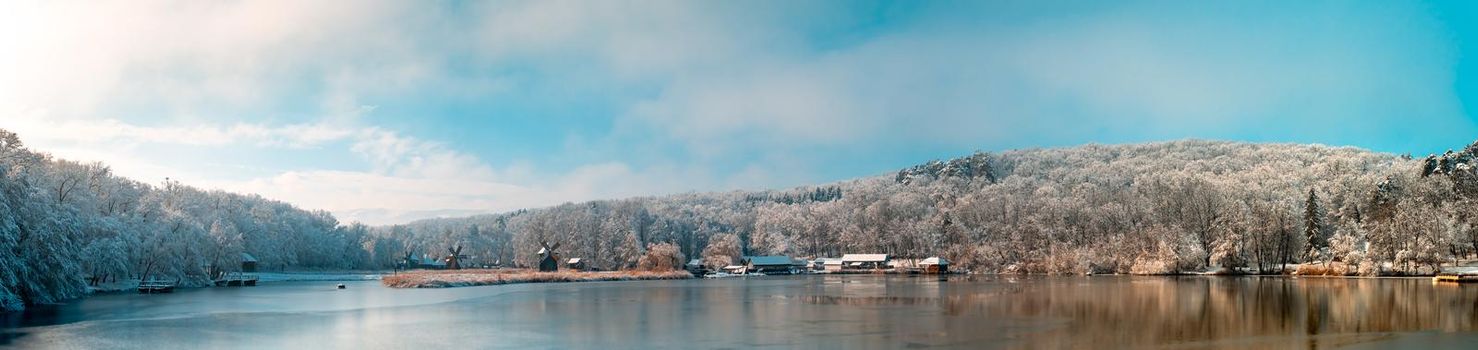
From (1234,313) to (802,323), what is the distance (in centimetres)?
1519

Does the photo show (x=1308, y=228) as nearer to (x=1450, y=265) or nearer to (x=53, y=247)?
(x=1450, y=265)

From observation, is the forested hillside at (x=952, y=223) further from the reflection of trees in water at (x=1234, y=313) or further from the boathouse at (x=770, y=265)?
the reflection of trees in water at (x=1234, y=313)

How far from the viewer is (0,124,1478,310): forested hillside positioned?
151 ft

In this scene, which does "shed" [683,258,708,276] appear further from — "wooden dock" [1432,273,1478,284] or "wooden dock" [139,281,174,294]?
"wooden dock" [1432,273,1478,284]

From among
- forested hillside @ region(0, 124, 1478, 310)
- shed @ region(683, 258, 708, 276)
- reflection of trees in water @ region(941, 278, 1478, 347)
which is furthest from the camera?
shed @ region(683, 258, 708, 276)

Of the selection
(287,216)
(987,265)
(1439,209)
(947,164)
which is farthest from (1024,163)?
(287,216)

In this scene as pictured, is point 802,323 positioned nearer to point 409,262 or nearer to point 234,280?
point 234,280

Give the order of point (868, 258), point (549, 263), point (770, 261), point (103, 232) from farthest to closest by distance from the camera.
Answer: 1. point (868, 258)
2. point (770, 261)
3. point (549, 263)
4. point (103, 232)

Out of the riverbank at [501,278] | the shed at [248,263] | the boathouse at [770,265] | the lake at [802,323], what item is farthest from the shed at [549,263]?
the lake at [802,323]

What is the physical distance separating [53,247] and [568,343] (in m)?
28.6

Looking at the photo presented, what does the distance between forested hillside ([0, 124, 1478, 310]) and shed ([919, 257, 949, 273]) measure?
281 centimetres

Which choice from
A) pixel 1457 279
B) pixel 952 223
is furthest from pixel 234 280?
pixel 1457 279

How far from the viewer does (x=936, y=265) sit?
327 ft

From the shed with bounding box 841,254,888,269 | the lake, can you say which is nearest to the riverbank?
the lake
